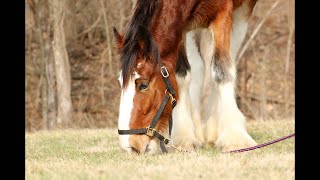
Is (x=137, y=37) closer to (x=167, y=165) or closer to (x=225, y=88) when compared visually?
(x=225, y=88)

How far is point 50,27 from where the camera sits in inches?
789

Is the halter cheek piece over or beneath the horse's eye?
beneath

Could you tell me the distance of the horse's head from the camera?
657 centimetres

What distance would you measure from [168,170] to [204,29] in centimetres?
283

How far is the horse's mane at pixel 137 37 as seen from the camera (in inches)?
264

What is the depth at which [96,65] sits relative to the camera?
23703mm

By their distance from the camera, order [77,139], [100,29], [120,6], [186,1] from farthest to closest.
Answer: [100,29], [120,6], [77,139], [186,1]

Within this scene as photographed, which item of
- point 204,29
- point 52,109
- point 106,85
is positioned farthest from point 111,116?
point 204,29

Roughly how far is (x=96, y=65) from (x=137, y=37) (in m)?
17.0

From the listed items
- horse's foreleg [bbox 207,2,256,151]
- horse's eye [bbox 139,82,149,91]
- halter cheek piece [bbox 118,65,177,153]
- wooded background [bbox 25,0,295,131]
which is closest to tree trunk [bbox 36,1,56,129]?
wooded background [bbox 25,0,295,131]

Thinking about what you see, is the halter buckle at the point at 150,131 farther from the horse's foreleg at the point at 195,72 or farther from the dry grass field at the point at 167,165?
the horse's foreleg at the point at 195,72

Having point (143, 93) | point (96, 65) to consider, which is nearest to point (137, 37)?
point (143, 93)

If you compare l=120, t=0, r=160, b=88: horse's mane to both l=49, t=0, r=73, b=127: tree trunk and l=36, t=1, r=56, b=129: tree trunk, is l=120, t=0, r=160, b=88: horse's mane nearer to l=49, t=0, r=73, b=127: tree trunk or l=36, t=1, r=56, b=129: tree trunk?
l=49, t=0, r=73, b=127: tree trunk
